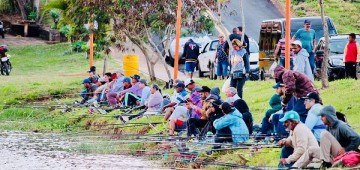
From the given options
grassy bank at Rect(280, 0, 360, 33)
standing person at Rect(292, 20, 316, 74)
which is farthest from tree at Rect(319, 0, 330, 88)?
grassy bank at Rect(280, 0, 360, 33)

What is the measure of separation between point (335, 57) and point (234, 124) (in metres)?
9.64

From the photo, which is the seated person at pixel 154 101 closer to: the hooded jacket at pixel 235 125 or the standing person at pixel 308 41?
the standing person at pixel 308 41

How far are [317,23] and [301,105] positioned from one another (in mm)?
14326

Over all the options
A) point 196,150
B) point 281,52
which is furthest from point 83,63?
point 196,150

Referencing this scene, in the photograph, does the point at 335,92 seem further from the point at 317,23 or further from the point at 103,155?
the point at 317,23

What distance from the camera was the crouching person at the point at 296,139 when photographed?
16312 mm

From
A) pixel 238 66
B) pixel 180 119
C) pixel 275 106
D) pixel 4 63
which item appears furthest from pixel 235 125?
pixel 4 63

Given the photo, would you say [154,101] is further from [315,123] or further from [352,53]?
[315,123]

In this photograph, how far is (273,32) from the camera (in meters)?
33.1

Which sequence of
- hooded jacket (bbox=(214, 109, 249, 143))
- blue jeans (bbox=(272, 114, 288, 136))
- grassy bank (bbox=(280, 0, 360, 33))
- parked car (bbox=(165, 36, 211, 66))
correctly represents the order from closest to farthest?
blue jeans (bbox=(272, 114, 288, 136)) < hooded jacket (bbox=(214, 109, 249, 143)) < parked car (bbox=(165, 36, 211, 66)) < grassy bank (bbox=(280, 0, 360, 33))

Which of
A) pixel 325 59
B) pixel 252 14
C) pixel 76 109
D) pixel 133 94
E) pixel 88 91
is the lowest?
pixel 76 109

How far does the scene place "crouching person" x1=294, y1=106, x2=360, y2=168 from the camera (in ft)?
51.6

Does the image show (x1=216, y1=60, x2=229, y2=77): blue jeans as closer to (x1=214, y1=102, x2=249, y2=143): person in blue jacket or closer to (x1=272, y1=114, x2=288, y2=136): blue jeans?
(x1=214, y1=102, x2=249, y2=143): person in blue jacket

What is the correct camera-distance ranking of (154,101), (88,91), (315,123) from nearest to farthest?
(315,123) → (154,101) → (88,91)
